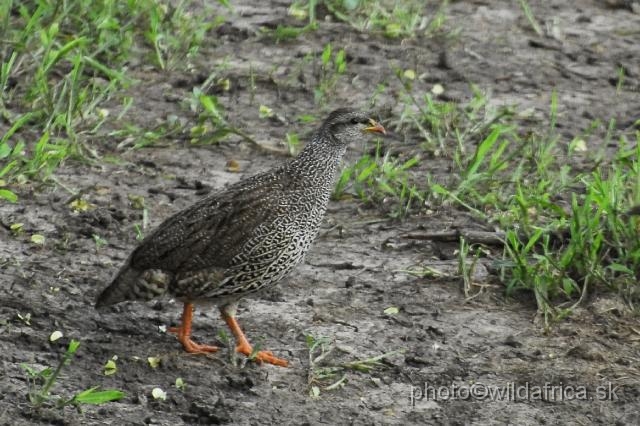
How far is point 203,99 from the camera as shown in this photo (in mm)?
9539

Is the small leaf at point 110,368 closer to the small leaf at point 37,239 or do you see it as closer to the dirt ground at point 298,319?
the dirt ground at point 298,319

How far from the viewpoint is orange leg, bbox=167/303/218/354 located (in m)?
7.00

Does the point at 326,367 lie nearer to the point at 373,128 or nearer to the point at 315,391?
the point at 315,391

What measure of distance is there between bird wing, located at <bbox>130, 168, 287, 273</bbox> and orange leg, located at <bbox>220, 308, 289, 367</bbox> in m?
0.32

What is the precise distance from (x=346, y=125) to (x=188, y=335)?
4.94ft

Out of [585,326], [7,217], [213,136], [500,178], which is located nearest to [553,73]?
[500,178]

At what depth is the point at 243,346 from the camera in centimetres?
701

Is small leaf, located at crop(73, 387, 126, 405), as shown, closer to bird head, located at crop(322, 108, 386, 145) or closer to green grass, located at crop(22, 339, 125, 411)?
green grass, located at crop(22, 339, 125, 411)

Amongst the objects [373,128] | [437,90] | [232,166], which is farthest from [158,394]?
[437,90]

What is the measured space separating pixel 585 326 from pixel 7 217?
3440 millimetres

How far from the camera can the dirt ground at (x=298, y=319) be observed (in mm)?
6574

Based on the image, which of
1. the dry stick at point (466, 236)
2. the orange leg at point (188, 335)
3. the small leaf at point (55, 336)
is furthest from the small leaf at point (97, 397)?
the dry stick at point (466, 236)

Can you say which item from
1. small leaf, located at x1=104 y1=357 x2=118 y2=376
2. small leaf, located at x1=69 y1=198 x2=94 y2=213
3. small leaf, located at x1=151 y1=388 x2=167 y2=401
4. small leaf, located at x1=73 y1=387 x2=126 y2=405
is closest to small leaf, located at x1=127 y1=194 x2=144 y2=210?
small leaf, located at x1=69 y1=198 x2=94 y2=213

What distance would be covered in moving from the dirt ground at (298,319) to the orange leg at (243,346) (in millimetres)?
58
